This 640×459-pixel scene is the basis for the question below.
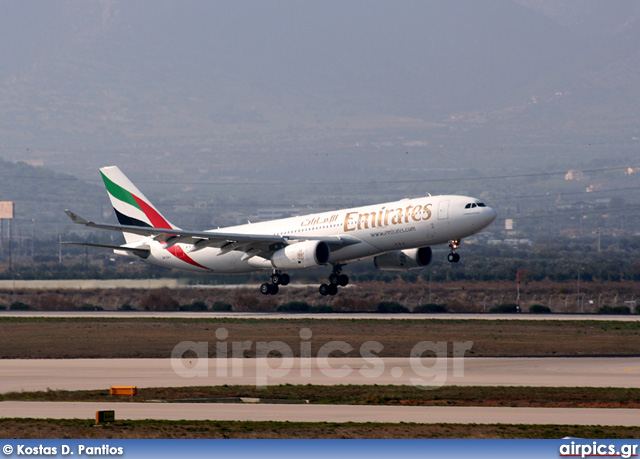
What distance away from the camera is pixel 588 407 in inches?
1068

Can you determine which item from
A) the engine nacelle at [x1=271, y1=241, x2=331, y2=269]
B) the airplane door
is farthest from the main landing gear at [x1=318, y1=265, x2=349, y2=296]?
the airplane door

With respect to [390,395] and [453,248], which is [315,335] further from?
[390,395]

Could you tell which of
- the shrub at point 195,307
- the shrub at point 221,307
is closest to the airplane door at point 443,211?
the shrub at point 221,307

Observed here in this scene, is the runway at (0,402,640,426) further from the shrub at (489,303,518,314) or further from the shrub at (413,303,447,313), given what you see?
the shrub at (413,303,447,313)

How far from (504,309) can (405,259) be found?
8624 mm

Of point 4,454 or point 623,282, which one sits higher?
point 623,282

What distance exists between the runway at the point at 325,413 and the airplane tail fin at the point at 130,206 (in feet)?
130

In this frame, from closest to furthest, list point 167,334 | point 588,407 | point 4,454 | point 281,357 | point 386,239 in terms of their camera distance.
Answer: point 4,454 < point 588,407 < point 281,357 < point 167,334 < point 386,239

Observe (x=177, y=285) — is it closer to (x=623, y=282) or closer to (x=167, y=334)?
(x=167, y=334)

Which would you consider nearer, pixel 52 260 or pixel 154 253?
pixel 154 253

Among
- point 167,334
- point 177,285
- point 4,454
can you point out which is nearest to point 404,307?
point 177,285

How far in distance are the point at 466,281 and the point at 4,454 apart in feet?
233

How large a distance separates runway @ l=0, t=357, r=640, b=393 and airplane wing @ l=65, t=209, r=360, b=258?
17.4 m

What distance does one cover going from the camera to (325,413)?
25.8 meters
